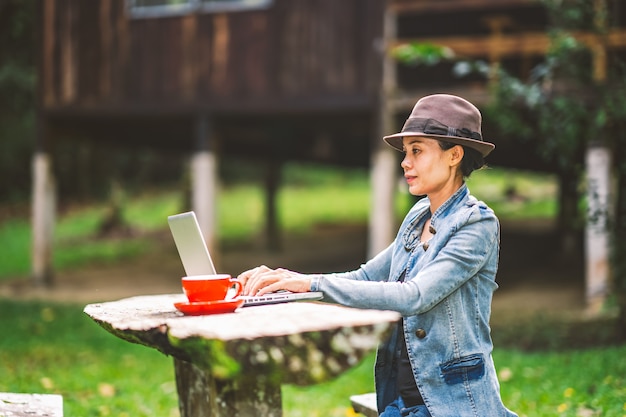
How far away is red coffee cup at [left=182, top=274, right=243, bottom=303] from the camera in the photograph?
2.77 m

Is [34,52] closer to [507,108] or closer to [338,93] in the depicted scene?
[338,93]

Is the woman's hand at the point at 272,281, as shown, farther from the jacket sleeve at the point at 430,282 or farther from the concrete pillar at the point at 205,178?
the concrete pillar at the point at 205,178

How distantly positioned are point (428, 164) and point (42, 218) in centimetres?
1151

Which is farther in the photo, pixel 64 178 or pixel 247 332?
pixel 64 178

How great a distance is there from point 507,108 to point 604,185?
1744 millimetres

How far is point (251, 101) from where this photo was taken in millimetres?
11953

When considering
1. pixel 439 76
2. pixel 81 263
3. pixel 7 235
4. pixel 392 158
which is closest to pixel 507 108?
pixel 392 158

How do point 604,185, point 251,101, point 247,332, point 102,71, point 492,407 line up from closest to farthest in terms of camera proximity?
point 247,332, point 492,407, point 604,185, point 251,101, point 102,71

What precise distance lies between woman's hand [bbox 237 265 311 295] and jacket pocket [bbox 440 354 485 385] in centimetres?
52

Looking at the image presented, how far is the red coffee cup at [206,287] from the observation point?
9.08 feet

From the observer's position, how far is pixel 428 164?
295 cm

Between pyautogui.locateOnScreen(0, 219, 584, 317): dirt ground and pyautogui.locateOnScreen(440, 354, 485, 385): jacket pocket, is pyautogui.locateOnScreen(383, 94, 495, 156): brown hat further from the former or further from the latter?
pyautogui.locateOnScreen(0, 219, 584, 317): dirt ground

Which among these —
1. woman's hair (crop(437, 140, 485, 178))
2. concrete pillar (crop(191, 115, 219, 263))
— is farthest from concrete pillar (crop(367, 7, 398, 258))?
woman's hair (crop(437, 140, 485, 178))

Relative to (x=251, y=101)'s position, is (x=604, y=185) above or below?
below
